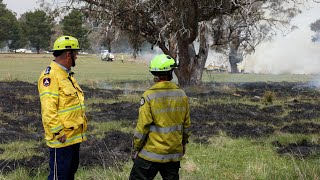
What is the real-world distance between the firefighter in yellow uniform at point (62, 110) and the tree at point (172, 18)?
1135 cm

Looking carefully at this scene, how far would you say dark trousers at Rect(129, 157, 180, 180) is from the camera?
432 centimetres

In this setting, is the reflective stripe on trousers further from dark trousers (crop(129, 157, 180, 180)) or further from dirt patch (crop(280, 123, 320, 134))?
dirt patch (crop(280, 123, 320, 134))

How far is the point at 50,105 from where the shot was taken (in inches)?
173

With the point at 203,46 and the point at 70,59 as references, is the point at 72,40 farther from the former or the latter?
the point at 203,46

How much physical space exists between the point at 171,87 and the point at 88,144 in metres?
4.33

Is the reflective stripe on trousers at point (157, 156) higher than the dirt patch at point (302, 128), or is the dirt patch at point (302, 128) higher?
the reflective stripe on trousers at point (157, 156)

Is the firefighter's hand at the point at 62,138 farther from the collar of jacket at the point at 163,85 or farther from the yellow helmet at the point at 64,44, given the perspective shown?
the collar of jacket at the point at 163,85

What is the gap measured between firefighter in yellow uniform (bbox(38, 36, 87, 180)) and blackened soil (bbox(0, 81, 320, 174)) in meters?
1.24

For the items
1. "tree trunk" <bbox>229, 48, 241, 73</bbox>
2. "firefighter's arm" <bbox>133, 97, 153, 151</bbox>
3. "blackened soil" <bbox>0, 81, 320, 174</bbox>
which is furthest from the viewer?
"tree trunk" <bbox>229, 48, 241, 73</bbox>

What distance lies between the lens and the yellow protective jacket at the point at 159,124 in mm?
4254

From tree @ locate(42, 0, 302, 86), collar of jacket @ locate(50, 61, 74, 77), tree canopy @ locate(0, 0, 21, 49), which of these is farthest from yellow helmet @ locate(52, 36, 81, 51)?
tree canopy @ locate(0, 0, 21, 49)

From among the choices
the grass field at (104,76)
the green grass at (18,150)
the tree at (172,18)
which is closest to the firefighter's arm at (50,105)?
the green grass at (18,150)

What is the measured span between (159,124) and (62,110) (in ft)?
3.39

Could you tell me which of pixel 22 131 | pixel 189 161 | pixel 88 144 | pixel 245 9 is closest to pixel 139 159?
pixel 189 161
